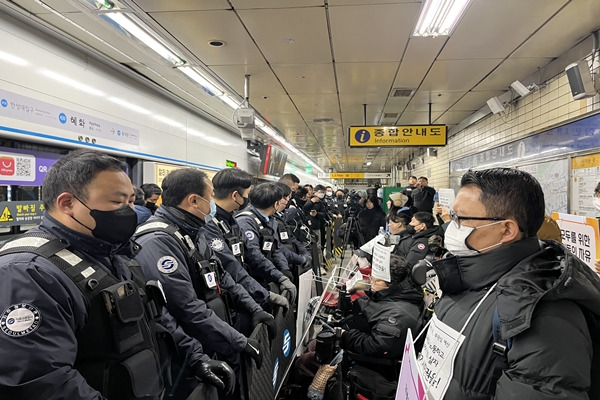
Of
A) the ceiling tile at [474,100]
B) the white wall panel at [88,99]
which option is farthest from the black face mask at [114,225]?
the ceiling tile at [474,100]

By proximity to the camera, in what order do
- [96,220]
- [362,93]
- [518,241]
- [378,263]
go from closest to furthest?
[518,241] < [96,220] < [378,263] < [362,93]

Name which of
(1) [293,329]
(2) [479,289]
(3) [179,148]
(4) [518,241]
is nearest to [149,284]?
(2) [479,289]

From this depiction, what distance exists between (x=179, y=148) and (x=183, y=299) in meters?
5.15

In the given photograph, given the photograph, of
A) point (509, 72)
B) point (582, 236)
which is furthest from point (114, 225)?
point (509, 72)

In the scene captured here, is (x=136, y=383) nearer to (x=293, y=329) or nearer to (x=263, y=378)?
(x=263, y=378)

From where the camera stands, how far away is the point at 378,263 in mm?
2379

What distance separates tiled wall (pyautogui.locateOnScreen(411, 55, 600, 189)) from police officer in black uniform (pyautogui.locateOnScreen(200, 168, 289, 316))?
12.6 feet

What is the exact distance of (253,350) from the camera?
1.83m

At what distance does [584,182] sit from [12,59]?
5928mm

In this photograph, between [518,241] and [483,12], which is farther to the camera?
[483,12]

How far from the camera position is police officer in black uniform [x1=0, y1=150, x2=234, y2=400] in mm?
981

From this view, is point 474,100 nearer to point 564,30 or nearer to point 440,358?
point 564,30

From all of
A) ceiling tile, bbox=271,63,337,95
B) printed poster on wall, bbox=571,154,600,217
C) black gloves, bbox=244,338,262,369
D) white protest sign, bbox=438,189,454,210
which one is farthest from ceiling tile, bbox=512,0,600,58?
black gloves, bbox=244,338,262,369

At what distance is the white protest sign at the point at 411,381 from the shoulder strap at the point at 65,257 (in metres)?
1.05
